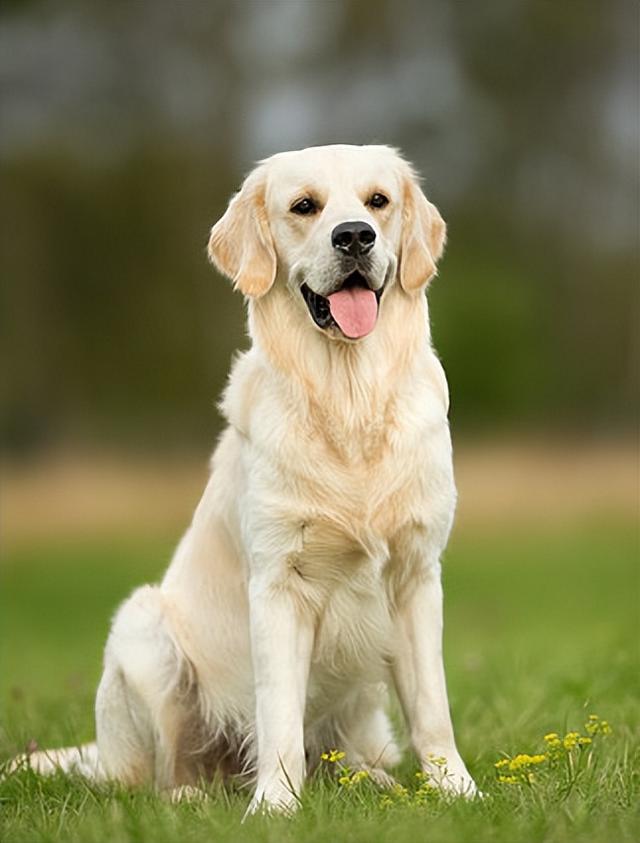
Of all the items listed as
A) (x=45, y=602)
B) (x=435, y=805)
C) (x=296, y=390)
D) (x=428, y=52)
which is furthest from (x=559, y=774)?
(x=428, y=52)

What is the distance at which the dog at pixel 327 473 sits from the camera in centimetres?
418

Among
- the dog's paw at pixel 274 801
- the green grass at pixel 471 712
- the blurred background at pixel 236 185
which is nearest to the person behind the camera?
the green grass at pixel 471 712

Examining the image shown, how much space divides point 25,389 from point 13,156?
2962 mm

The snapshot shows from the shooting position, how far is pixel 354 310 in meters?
4.24

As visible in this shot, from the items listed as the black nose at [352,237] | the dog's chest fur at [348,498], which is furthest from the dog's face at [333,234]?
the dog's chest fur at [348,498]

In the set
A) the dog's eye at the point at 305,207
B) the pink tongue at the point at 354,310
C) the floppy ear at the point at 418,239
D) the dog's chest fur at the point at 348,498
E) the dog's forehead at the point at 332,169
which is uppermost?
the dog's forehead at the point at 332,169

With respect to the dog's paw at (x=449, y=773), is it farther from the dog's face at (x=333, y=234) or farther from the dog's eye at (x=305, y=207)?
the dog's eye at (x=305, y=207)

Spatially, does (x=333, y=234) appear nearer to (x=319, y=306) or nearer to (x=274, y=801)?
(x=319, y=306)

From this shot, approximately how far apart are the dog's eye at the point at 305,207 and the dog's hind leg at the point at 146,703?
134 centimetres

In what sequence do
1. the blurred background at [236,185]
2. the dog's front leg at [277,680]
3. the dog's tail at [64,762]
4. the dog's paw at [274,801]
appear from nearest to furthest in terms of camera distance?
the dog's paw at [274,801] → the dog's front leg at [277,680] → the dog's tail at [64,762] → the blurred background at [236,185]

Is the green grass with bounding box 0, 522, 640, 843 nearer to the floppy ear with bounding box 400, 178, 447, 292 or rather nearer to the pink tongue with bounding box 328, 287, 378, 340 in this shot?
the pink tongue with bounding box 328, 287, 378, 340

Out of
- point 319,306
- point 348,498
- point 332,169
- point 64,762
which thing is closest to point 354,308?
point 319,306

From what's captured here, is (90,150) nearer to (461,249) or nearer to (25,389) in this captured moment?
(25,389)

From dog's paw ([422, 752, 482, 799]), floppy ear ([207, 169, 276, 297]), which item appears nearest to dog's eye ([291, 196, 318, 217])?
floppy ear ([207, 169, 276, 297])
